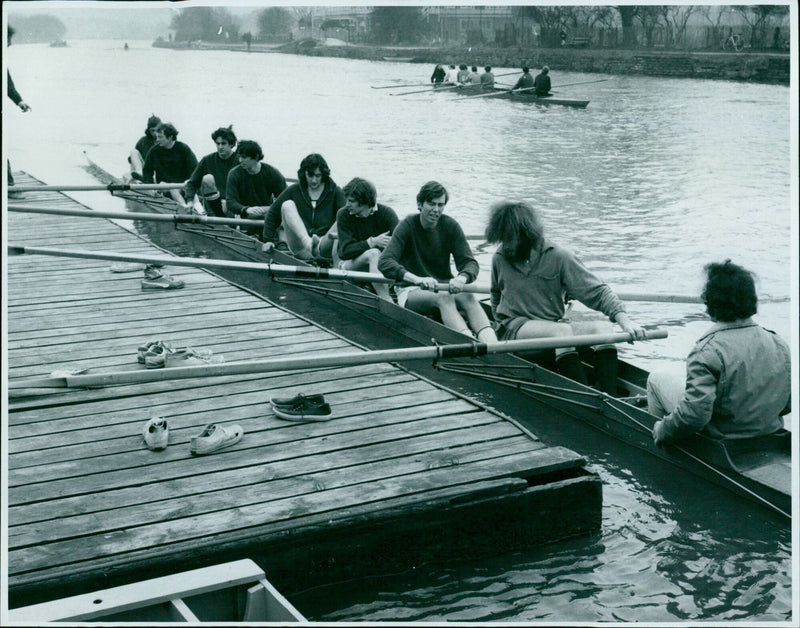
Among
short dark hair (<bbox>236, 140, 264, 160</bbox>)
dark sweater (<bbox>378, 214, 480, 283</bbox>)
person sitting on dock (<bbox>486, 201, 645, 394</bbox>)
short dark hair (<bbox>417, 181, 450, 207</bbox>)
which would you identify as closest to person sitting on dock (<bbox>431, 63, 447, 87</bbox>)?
short dark hair (<bbox>236, 140, 264, 160</bbox>)

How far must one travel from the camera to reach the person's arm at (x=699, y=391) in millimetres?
4641

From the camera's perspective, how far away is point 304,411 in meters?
5.21

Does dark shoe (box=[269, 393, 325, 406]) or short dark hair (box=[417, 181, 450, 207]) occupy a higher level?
short dark hair (box=[417, 181, 450, 207])

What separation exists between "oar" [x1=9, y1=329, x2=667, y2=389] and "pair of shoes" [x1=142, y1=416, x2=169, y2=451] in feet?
0.80

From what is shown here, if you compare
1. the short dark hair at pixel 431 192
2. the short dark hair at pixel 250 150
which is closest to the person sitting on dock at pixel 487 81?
the short dark hair at pixel 250 150

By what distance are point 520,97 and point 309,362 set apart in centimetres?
2673

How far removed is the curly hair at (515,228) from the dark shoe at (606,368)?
82cm

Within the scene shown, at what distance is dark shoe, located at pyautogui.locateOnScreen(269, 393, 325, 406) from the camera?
5.27 m

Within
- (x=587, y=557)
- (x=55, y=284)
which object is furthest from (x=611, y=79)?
(x=587, y=557)

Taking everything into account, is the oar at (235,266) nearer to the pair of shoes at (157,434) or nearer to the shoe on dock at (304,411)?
the shoe on dock at (304,411)

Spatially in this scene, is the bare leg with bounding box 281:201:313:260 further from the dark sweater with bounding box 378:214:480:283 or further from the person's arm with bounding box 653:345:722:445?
the person's arm with bounding box 653:345:722:445

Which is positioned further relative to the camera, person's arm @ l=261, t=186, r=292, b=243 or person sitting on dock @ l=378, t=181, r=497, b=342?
person's arm @ l=261, t=186, r=292, b=243

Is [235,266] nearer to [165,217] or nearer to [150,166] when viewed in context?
[165,217]

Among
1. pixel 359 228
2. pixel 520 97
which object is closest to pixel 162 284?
pixel 359 228
